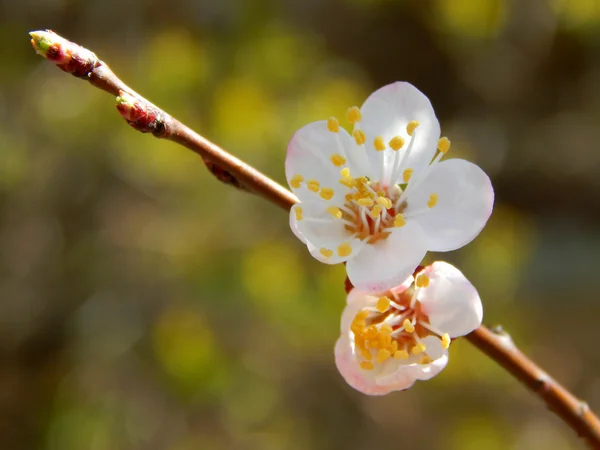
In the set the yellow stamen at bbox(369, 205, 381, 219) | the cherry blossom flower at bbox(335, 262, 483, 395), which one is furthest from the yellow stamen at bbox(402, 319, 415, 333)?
the yellow stamen at bbox(369, 205, 381, 219)

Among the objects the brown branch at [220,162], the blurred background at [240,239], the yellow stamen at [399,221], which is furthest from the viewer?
the blurred background at [240,239]

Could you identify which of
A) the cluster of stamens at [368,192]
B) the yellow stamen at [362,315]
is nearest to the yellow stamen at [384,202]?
the cluster of stamens at [368,192]

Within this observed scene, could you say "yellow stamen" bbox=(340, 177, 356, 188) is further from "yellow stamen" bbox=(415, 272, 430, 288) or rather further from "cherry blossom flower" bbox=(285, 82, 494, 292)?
"yellow stamen" bbox=(415, 272, 430, 288)

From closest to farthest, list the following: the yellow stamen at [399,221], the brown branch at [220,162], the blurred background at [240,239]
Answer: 1. the brown branch at [220,162]
2. the yellow stamen at [399,221]
3. the blurred background at [240,239]

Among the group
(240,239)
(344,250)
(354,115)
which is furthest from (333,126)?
(240,239)

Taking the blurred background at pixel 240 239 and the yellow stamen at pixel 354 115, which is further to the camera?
the blurred background at pixel 240 239

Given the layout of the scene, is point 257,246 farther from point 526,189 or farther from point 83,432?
point 526,189

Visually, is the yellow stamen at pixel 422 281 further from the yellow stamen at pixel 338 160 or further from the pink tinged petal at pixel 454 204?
the yellow stamen at pixel 338 160
